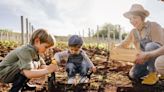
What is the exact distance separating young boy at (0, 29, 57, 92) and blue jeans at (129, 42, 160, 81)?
50.4 inches

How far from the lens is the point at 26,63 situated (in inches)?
121

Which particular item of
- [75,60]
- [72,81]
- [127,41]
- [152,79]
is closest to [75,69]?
[75,60]

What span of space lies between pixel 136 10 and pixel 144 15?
5.0 inches

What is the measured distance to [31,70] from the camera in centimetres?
307

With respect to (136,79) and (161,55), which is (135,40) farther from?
(161,55)

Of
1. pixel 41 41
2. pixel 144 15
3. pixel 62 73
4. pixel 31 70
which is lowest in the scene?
pixel 62 73

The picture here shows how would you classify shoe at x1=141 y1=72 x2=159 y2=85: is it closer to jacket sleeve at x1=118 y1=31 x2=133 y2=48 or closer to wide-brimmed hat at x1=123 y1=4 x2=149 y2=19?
jacket sleeve at x1=118 y1=31 x2=133 y2=48

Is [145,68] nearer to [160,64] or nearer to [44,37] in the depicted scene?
[160,64]

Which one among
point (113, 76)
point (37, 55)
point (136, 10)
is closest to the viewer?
point (37, 55)

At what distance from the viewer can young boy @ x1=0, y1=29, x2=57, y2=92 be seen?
309 centimetres

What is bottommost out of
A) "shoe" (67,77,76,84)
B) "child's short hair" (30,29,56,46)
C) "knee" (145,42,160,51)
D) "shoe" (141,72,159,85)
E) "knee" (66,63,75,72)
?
"shoe" (67,77,76,84)

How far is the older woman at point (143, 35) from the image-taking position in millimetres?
3911

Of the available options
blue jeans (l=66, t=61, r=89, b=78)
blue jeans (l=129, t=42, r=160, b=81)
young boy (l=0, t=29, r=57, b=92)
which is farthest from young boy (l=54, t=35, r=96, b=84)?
young boy (l=0, t=29, r=57, b=92)

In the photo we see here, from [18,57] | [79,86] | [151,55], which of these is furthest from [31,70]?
[151,55]
